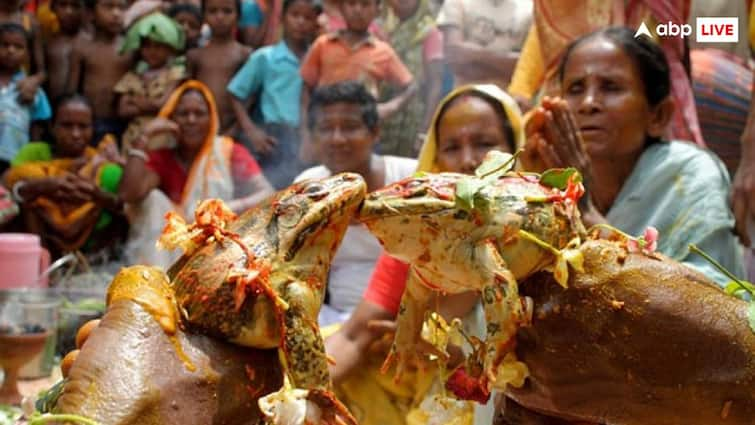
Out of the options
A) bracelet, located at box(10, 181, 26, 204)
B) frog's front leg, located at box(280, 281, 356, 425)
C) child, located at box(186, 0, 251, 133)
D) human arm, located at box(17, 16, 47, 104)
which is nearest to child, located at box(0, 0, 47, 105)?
human arm, located at box(17, 16, 47, 104)

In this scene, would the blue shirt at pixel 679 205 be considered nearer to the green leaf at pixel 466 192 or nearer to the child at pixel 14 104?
the green leaf at pixel 466 192

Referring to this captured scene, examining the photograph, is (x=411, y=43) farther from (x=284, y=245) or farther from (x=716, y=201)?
(x=284, y=245)

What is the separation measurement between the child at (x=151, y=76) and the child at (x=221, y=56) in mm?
129

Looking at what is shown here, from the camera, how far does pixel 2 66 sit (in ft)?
14.9

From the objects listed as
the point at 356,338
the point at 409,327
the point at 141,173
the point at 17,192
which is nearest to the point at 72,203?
the point at 17,192

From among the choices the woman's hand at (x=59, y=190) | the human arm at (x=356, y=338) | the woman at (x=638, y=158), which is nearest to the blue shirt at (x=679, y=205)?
the woman at (x=638, y=158)

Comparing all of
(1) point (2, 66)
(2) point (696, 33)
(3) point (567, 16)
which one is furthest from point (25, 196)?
(2) point (696, 33)

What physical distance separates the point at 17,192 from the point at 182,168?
0.79 meters

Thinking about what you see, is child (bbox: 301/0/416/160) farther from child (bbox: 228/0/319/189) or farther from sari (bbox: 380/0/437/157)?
child (bbox: 228/0/319/189)

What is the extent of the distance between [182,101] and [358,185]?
11.2 feet

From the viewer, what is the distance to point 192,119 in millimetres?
4203

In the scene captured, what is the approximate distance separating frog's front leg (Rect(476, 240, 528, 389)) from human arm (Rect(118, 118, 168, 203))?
10.9 feet

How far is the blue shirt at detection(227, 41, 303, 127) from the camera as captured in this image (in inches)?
163

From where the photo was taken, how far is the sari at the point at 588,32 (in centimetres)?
235
